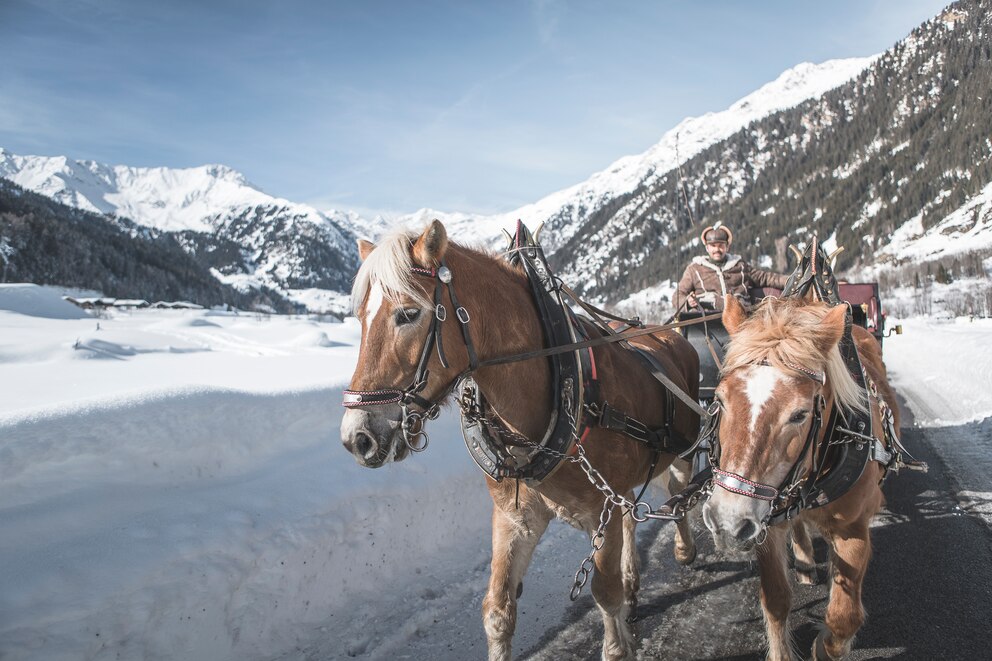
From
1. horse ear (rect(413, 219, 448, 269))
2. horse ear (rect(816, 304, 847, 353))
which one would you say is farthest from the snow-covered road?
horse ear (rect(413, 219, 448, 269))

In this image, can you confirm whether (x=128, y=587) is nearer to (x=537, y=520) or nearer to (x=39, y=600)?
(x=39, y=600)

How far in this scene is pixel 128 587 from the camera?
273cm

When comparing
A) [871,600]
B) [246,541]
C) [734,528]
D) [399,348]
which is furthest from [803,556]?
[246,541]

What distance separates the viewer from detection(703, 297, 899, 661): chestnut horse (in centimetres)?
209

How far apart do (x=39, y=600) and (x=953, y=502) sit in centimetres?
677

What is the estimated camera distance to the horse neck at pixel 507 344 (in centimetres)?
235

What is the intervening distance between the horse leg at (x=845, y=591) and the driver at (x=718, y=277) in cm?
244

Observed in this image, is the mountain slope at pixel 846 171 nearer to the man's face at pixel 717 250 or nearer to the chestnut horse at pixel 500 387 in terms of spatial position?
the man's face at pixel 717 250

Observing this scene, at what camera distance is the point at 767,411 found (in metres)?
2.16


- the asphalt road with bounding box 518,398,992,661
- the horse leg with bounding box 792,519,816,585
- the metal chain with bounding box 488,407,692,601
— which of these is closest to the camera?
the metal chain with bounding box 488,407,692,601

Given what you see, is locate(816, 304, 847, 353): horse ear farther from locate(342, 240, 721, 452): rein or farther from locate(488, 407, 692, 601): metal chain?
locate(342, 240, 721, 452): rein

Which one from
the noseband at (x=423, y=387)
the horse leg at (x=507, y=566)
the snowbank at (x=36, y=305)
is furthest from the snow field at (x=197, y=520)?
the snowbank at (x=36, y=305)

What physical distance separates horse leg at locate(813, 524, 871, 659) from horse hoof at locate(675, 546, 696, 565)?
150 cm

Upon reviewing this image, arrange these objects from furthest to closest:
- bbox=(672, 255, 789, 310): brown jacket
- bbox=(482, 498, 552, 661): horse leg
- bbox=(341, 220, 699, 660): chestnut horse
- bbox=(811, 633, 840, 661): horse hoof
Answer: bbox=(672, 255, 789, 310): brown jacket
bbox=(811, 633, 840, 661): horse hoof
bbox=(482, 498, 552, 661): horse leg
bbox=(341, 220, 699, 660): chestnut horse
